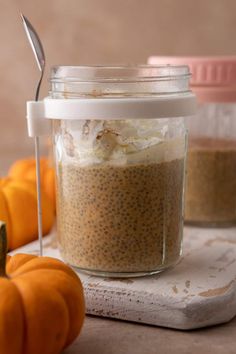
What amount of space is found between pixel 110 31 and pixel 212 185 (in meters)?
0.84

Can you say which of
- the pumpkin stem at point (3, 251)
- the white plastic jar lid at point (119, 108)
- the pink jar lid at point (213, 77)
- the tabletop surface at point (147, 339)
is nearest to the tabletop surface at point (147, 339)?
the tabletop surface at point (147, 339)

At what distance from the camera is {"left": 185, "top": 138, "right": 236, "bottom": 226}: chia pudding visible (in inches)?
38.7

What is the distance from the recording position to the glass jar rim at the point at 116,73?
0.74m

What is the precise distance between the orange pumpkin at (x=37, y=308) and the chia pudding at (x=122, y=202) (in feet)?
0.46

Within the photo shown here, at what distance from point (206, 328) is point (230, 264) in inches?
5.3

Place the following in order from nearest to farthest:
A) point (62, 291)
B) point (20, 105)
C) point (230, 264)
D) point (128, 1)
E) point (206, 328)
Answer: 1. point (62, 291)
2. point (206, 328)
3. point (230, 264)
4. point (128, 1)
5. point (20, 105)

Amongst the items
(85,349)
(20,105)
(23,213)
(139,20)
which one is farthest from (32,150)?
(85,349)

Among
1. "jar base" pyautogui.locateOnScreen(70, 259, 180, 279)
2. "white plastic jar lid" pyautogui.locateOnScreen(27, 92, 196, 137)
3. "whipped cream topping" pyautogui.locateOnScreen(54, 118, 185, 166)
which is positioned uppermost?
"white plastic jar lid" pyautogui.locateOnScreen(27, 92, 196, 137)

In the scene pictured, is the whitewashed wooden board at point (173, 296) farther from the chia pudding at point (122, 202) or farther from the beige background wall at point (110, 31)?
the beige background wall at point (110, 31)

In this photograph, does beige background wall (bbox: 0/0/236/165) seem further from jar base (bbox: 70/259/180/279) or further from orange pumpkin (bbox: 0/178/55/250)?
jar base (bbox: 70/259/180/279)

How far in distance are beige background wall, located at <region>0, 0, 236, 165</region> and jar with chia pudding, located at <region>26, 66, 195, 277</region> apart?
36.4 inches

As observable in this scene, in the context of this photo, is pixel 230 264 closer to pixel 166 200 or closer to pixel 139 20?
pixel 166 200

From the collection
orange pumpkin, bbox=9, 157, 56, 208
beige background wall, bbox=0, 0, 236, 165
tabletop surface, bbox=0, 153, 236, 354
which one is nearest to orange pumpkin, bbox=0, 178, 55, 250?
orange pumpkin, bbox=9, 157, 56, 208

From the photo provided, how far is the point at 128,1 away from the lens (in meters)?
1.67
